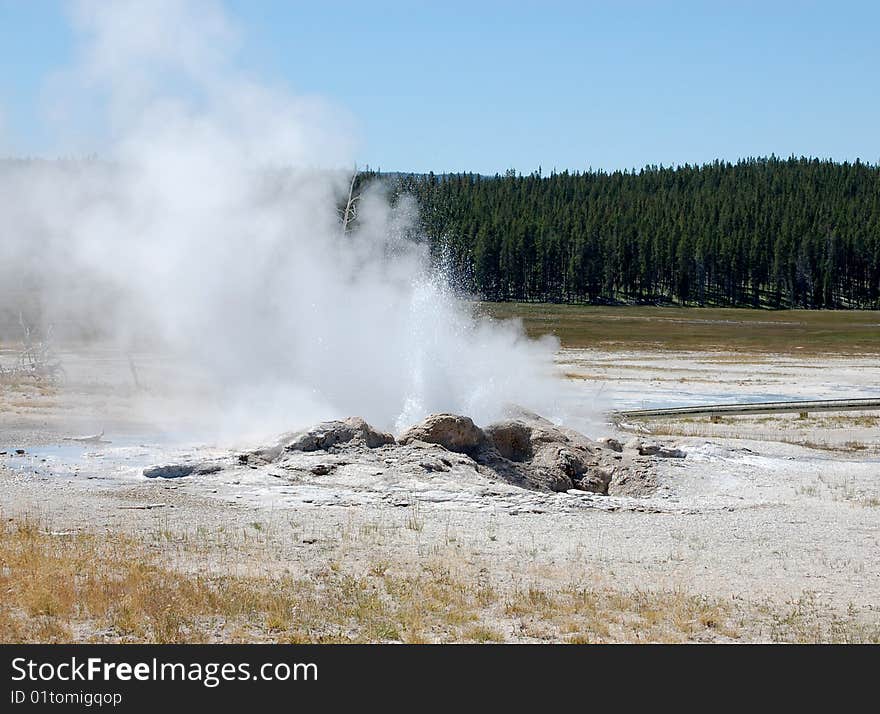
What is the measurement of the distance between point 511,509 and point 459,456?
8.83 feet

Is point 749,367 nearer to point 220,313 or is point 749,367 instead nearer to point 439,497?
point 220,313

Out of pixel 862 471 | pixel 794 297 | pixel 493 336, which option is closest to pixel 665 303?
pixel 794 297

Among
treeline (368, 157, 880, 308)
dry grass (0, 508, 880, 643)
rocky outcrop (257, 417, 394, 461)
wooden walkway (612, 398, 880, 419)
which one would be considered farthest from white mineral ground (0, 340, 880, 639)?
treeline (368, 157, 880, 308)

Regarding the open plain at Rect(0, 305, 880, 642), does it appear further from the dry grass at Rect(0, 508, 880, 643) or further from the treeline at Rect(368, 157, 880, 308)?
the treeline at Rect(368, 157, 880, 308)

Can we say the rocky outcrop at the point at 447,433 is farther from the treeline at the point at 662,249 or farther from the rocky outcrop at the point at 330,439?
the treeline at the point at 662,249

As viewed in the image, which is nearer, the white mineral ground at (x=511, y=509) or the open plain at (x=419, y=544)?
the open plain at (x=419, y=544)

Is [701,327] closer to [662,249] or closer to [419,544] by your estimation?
[662,249]

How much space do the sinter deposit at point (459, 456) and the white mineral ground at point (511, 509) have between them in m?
0.12

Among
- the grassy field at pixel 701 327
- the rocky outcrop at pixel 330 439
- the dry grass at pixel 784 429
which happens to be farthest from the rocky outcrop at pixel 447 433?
the grassy field at pixel 701 327

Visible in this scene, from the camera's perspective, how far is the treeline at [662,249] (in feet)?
399

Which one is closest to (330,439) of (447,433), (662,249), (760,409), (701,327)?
(447,433)

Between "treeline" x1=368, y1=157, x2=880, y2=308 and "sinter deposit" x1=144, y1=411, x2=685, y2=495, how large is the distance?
8479 centimetres

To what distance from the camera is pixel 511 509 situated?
16.7 m

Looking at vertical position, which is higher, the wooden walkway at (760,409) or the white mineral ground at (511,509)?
the wooden walkway at (760,409)
